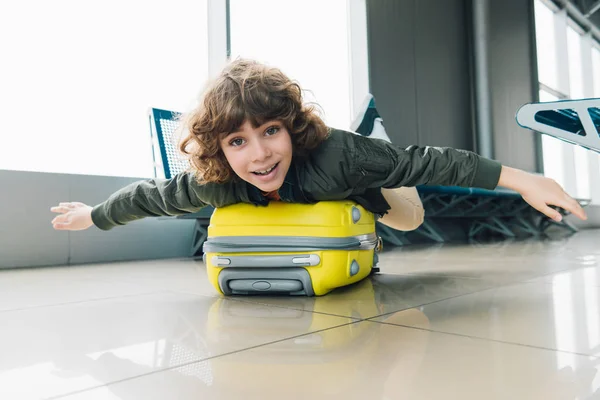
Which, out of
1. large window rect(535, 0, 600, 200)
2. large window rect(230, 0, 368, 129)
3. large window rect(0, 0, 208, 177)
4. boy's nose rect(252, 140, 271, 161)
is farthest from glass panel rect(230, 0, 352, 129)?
large window rect(535, 0, 600, 200)

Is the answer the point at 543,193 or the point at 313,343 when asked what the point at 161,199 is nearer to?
the point at 313,343

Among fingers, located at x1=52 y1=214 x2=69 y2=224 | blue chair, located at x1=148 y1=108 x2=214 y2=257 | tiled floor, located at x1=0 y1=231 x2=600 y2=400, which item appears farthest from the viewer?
blue chair, located at x1=148 y1=108 x2=214 y2=257

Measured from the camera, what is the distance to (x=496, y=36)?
19.6 ft

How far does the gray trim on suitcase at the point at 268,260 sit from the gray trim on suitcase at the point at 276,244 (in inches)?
0.8

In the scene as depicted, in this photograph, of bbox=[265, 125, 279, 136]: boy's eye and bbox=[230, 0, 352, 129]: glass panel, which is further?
bbox=[230, 0, 352, 129]: glass panel

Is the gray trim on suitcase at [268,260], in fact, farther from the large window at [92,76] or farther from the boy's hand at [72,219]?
the large window at [92,76]

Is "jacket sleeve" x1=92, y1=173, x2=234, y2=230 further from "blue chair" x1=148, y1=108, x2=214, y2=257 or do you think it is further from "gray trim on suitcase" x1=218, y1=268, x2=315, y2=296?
"blue chair" x1=148, y1=108, x2=214, y2=257

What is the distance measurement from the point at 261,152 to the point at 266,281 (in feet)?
1.36

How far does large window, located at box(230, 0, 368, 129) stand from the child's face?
2.39 m

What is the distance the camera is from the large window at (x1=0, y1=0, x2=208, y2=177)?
2672mm

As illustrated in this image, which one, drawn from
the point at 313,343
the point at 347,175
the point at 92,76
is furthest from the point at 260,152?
the point at 92,76

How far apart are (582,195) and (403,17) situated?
499 cm

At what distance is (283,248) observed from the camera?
1.36 meters

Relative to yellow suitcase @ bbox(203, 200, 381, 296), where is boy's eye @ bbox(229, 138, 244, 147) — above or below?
above
